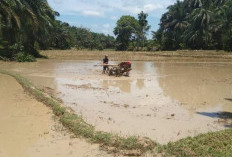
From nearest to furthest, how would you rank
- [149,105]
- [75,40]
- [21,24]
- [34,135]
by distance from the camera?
[34,135]
[149,105]
[21,24]
[75,40]

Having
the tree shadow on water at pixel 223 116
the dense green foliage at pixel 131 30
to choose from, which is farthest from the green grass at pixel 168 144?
the dense green foliage at pixel 131 30

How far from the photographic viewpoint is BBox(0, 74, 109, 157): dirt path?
5938 millimetres

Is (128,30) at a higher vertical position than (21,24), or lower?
higher

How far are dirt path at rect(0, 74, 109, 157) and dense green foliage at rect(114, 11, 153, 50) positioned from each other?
53.7m

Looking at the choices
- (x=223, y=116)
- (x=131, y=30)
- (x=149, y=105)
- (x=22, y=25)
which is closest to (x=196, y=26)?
(x=131, y=30)

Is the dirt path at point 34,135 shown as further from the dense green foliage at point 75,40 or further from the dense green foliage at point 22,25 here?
the dense green foliage at point 75,40

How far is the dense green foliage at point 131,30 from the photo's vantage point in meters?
63.2

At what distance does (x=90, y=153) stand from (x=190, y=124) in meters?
3.32

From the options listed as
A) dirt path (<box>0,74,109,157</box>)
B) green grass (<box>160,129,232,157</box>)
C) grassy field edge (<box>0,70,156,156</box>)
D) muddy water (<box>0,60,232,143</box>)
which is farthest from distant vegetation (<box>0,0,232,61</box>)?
green grass (<box>160,129,232,157</box>)

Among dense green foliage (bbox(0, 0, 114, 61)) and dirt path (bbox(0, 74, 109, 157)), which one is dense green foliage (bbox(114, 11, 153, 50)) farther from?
dirt path (bbox(0, 74, 109, 157))

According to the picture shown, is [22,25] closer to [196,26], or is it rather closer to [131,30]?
[196,26]

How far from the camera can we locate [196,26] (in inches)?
1834

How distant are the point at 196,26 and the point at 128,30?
19.2 meters

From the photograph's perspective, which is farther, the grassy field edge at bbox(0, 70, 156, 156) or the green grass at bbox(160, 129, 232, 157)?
the grassy field edge at bbox(0, 70, 156, 156)
